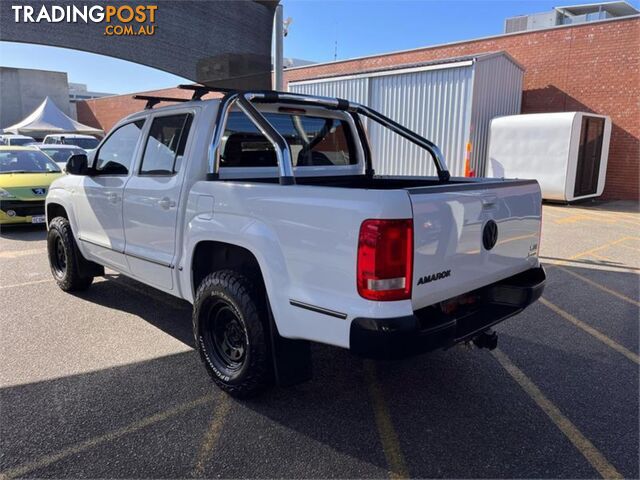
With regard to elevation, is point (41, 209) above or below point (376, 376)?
above

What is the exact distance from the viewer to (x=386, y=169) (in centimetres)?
1511

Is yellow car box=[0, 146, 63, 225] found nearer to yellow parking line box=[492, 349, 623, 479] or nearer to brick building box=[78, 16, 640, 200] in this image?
yellow parking line box=[492, 349, 623, 479]

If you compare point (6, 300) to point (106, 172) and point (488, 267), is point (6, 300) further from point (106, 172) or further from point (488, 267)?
point (488, 267)

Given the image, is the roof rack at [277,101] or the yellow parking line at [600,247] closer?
the roof rack at [277,101]

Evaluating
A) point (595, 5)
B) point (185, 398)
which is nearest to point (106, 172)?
point (185, 398)

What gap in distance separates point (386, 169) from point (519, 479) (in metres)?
13.1

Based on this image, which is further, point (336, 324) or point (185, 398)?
point (185, 398)

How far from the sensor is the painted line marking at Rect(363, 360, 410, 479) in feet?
8.47

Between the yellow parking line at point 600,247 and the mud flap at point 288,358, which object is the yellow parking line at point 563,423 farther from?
the yellow parking line at point 600,247

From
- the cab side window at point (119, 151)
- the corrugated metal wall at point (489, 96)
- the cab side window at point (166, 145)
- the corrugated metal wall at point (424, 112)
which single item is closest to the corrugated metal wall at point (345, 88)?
the corrugated metal wall at point (424, 112)

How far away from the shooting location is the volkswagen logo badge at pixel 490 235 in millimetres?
2938

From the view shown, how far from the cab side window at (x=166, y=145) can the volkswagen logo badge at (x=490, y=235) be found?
7.38 feet

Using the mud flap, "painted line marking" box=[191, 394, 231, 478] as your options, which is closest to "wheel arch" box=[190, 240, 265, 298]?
the mud flap

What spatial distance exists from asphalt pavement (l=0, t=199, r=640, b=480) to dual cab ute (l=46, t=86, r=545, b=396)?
370mm
